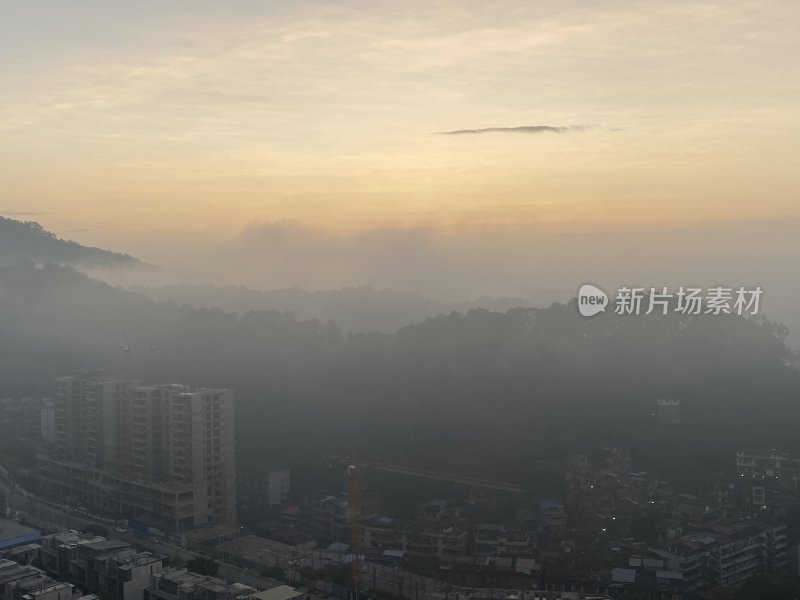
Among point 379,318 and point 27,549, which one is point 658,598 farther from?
point 379,318

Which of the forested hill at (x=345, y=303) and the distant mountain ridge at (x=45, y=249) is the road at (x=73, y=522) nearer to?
the forested hill at (x=345, y=303)

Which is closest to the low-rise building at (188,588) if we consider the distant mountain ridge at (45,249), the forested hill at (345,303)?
the forested hill at (345,303)

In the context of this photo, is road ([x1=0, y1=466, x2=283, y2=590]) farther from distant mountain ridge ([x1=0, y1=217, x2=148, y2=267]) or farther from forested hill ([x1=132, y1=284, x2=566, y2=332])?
distant mountain ridge ([x1=0, y1=217, x2=148, y2=267])

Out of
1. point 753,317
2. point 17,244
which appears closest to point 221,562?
point 753,317

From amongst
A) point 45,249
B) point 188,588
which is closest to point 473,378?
point 188,588

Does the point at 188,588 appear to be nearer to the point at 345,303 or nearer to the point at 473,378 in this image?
the point at 473,378

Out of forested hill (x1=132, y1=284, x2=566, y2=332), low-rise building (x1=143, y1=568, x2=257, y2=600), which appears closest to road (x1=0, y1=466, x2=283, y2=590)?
low-rise building (x1=143, y1=568, x2=257, y2=600)
